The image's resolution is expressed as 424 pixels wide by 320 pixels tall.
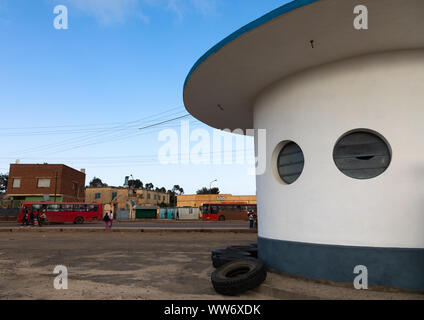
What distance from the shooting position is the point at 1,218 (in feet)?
139

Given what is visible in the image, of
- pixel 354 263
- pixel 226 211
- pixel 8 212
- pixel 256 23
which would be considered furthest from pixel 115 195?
pixel 256 23

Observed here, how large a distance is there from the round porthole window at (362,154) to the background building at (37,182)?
51887 millimetres

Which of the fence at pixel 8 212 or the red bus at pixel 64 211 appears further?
the fence at pixel 8 212

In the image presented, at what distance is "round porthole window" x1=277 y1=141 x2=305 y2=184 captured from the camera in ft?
25.1

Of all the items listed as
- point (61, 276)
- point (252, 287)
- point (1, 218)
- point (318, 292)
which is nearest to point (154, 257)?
point (61, 276)

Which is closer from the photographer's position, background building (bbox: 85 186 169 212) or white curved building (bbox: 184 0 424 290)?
white curved building (bbox: 184 0 424 290)

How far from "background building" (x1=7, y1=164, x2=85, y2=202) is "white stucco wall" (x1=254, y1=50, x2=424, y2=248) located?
167 feet

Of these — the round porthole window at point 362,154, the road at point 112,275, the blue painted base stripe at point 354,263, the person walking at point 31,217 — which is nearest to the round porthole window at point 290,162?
the round porthole window at point 362,154

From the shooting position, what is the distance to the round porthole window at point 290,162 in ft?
25.1

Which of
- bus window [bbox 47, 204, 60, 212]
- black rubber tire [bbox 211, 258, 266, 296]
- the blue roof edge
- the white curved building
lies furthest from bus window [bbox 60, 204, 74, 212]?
the blue roof edge

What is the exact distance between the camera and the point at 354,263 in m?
6.30

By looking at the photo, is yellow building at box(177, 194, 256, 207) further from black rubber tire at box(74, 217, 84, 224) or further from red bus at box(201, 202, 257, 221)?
black rubber tire at box(74, 217, 84, 224)

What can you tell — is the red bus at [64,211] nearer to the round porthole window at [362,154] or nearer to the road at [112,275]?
the road at [112,275]
